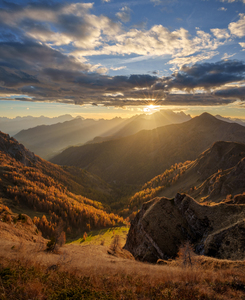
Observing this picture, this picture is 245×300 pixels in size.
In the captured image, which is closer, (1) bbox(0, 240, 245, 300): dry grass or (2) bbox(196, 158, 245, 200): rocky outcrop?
(1) bbox(0, 240, 245, 300): dry grass

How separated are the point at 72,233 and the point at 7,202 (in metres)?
60.7

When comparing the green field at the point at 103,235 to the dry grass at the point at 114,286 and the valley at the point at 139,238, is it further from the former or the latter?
the dry grass at the point at 114,286

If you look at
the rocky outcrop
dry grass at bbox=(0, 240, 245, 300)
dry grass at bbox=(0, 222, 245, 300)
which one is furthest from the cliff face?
the rocky outcrop

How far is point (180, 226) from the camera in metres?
45.8

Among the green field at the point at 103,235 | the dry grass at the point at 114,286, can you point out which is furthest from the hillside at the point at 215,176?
the dry grass at the point at 114,286

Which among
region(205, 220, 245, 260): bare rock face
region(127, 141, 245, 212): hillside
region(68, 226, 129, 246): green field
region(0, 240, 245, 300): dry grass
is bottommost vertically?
region(68, 226, 129, 246): green field

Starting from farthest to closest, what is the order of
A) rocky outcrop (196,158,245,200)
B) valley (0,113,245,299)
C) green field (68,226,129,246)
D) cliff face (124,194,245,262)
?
green field (68,226,129,246)
rocky outcrop (196,158,245,200)
cliff face (124,194,245,262)
valley (0,113,245,299)

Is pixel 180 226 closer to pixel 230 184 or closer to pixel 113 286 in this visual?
pixel 113 286

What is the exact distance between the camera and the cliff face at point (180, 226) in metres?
38.3

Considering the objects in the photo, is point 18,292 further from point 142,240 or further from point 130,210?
point 130,210

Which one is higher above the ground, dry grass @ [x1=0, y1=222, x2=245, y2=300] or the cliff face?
dry grass @ [x1=0, y1=222, x2=245, y2=300]

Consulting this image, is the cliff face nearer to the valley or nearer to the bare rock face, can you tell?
the valley

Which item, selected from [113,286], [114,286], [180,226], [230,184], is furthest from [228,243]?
[230,184]

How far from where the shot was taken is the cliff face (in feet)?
126
